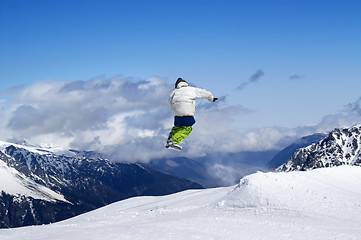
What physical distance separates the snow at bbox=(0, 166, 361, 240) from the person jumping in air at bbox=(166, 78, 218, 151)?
181 inches

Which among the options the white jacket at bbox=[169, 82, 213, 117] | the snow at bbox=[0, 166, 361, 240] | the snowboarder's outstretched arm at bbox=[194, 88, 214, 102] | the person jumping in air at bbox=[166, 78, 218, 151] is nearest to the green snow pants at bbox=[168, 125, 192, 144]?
the person jumping in air at bbox=[166, 78, 218, 151]

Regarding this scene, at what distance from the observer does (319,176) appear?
33438 mm

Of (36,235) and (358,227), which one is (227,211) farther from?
(36,235)

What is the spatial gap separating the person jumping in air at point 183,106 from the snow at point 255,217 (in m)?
4.60

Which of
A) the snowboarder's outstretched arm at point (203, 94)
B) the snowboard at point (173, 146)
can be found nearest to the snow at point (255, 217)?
the snowboard at point (173, 146)

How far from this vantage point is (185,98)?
1549cm

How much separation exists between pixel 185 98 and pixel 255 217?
11.2 meters

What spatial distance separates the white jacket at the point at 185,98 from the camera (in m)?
15.6

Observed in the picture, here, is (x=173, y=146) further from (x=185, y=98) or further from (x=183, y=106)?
(x=185, y=98)

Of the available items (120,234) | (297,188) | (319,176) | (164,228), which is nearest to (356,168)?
(319,176)

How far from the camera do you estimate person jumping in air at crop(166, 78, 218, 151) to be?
15586mm

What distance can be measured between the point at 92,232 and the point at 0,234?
17.3 feet

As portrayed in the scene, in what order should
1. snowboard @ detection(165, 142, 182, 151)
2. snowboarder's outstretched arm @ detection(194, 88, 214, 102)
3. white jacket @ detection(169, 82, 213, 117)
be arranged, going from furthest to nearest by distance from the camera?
snowboard @ detection(165, 142, 182, 151), snowboarder's outstretched arm @ detection(194, 88, 214, 102), white jacket @ detection(169, 82, 213, 117)

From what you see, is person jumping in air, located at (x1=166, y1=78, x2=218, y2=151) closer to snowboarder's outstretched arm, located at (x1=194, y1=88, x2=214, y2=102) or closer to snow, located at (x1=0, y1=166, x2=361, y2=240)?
snowboarder's outstretched arm, located at (x1=194, y1=88, x2=214, y2=102)
